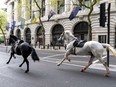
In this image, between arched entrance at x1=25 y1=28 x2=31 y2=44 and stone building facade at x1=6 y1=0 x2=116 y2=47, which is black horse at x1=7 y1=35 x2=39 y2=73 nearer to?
stone building facade at x1=6 y1=0 x2=116 y2=47

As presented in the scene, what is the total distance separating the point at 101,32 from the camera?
36.5 metres

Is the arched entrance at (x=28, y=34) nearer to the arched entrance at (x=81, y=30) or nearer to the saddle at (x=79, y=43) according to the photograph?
the arched entrance at (x=81, y=30)

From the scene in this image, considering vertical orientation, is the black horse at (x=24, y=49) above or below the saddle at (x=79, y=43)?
below

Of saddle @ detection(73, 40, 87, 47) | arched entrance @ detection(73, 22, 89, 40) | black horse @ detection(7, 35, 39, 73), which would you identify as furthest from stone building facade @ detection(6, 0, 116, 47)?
saddle @ detection(73, 40, 87, 47)

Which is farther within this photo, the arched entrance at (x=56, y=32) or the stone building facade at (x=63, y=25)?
the arched entrance at (x=56, y=32)

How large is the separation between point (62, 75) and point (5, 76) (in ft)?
7.83

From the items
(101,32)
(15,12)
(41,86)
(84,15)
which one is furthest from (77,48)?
(15,12)

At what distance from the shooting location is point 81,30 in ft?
134

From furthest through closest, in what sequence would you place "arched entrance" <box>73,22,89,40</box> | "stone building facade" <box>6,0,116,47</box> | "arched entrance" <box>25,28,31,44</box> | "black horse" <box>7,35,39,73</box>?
"arched entrance" <box>25,28,31,44</box> → "arched entrance" <box>73,22,89,40</box> → "stone building facade" <box>6,0,116,47</box> → "black horse" <box>7,35,39,73</box>

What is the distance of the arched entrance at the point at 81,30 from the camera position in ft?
132

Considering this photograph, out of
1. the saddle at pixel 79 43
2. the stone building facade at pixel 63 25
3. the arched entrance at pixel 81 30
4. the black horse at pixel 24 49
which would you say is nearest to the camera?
the saddle at pixel 79 43

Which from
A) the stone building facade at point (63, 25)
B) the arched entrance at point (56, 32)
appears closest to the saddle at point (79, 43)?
the stone building facade at point (63, 25)

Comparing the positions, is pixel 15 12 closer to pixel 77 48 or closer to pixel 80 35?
pixel 80 35

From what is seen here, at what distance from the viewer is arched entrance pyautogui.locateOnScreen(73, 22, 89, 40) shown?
4022cm
